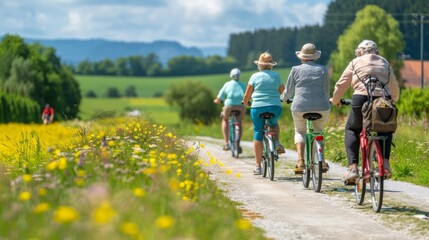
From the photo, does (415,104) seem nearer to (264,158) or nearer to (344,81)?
(264,158)

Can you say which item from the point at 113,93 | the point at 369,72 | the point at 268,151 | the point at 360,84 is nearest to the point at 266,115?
the point at 268,151

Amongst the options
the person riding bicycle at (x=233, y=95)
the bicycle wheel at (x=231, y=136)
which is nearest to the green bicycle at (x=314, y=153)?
the person riding bicycle at (x=233, y=95)

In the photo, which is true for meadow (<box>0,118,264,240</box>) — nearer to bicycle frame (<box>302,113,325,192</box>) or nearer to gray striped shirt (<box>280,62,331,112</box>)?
bicycle frame (<box>302,113,325,192</box>)

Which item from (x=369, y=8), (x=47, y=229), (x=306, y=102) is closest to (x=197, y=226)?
(x=47, y=229)

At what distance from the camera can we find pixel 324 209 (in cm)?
1007

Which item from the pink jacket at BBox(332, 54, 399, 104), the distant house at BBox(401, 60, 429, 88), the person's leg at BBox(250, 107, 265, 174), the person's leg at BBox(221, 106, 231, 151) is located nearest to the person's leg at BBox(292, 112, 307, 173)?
the person's leg at BBox(250, 107, 265, 174)

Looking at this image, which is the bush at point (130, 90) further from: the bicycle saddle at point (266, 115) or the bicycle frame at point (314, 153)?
the bicycle frame at point (314, 153)

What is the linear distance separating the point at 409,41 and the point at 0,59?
7389 centimetres

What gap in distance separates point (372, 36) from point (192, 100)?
2856 centimetres

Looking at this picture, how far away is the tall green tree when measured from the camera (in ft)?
303

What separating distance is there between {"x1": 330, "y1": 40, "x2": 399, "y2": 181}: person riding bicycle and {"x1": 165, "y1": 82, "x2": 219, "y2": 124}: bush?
98851mm

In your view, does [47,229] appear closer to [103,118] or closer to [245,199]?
[245,199]

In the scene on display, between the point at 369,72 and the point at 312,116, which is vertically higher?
the point at 369,72

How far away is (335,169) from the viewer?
15.7 m
